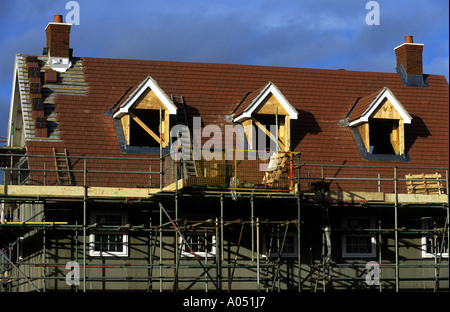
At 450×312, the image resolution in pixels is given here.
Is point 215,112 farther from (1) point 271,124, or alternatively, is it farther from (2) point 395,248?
(2) point 395,248

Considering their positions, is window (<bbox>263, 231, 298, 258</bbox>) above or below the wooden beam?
below

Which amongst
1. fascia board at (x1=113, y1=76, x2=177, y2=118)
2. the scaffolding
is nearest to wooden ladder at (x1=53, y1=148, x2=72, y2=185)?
the scaffolding

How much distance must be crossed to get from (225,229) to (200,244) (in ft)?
3.67

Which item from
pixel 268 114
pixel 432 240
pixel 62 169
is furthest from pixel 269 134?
pixel 62 169

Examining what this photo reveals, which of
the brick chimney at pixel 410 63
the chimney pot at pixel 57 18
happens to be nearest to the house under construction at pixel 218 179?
the chimney pot at pixel 57 18

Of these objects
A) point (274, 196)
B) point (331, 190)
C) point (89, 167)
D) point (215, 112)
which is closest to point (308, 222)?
point (331, 190)

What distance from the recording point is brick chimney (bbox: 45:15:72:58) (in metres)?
33.4

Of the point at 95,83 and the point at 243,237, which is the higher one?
the point at 95,83

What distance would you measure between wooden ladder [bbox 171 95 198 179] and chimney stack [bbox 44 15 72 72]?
423cm

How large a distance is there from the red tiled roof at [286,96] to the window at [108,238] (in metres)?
2.24

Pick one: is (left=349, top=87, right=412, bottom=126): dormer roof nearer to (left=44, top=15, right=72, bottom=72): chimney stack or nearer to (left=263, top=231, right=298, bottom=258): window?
(left=263, top=231, right=298, bottom=258): window

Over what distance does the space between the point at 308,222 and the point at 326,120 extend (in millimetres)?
4563
